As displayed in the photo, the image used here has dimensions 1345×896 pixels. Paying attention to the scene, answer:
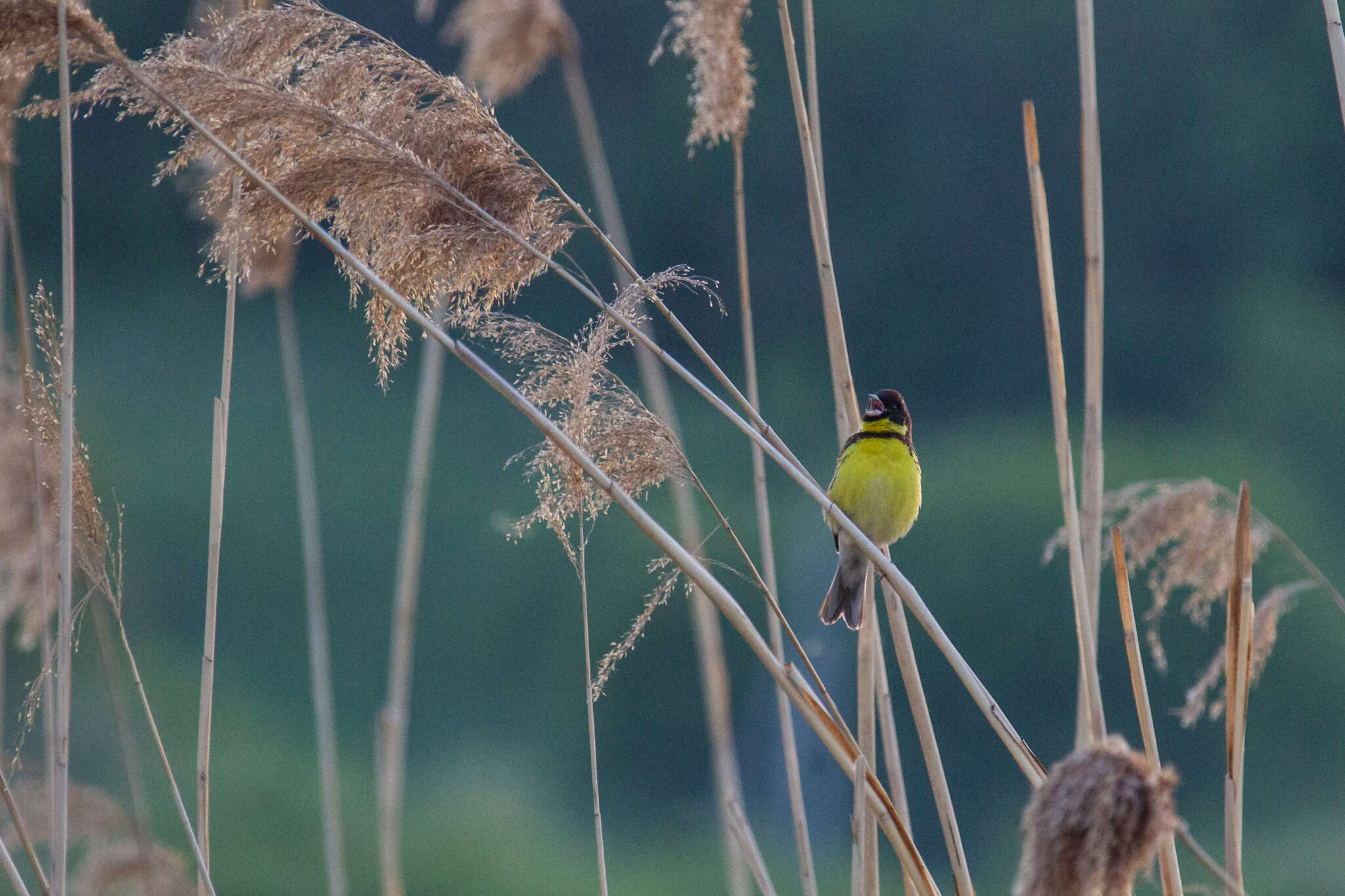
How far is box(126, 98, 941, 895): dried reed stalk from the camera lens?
1715 millimetres

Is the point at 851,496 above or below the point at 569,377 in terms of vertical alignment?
above

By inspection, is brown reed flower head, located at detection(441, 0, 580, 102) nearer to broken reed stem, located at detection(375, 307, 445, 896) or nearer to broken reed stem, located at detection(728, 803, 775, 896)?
broken reed stem, located at detection(375, 307, 445, 896)

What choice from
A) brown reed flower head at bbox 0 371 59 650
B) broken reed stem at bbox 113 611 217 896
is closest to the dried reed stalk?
broken reed stem at bbox 113 611 217 896

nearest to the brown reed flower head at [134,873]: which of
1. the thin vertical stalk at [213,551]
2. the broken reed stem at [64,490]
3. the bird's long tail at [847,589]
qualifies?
the thin vertical stalk at [213,551]

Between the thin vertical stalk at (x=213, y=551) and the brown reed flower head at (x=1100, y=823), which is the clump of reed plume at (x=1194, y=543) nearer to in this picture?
the brown reed flower head at (x=1100, y=823)

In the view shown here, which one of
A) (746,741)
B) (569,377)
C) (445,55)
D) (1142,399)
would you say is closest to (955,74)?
(1142,399)

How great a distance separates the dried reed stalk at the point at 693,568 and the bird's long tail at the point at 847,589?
4.57 ft

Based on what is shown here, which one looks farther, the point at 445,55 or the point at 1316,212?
the point at 1316,212

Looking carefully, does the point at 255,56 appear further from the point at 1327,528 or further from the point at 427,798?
the point at 1327,528

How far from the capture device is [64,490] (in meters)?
1.97

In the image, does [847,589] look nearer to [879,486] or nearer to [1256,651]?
[879,486]

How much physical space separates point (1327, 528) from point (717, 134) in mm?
10383

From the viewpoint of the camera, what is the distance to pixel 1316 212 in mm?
13359

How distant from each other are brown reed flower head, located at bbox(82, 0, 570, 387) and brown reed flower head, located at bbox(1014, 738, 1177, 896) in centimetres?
131
